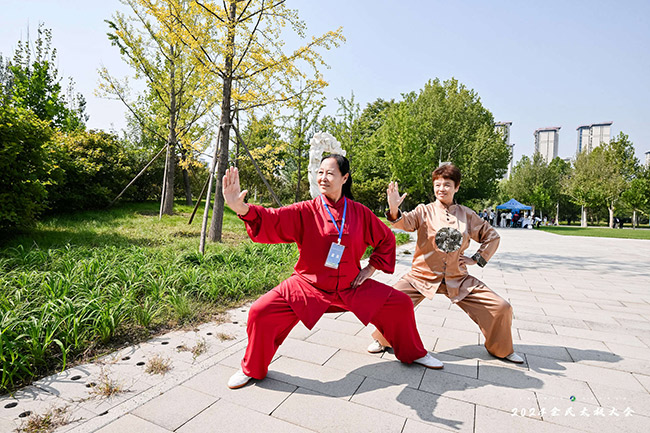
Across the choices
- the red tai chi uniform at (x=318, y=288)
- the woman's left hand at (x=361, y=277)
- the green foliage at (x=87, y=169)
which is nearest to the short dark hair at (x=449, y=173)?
the red tai chi uniform at (x=318, y=288)

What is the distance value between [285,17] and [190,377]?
23.4ft

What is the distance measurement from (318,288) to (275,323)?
40cm

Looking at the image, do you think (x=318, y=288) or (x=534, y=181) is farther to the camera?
(x=534, y=181)

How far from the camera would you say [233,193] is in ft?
7.29

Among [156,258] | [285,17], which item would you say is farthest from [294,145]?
[156,258]

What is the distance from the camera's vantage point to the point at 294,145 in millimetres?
17078

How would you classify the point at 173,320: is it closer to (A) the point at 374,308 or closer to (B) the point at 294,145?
(A) the point at 374,308

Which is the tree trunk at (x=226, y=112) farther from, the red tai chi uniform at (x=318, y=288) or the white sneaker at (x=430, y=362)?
the white sneaker at (x=430, y=362)

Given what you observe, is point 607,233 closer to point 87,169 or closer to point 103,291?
point 103,291

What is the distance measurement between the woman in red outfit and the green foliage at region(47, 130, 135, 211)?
29.0ft

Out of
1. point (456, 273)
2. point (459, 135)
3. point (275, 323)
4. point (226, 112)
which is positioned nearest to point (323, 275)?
point (275, 323)

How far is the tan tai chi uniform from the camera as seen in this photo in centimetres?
279

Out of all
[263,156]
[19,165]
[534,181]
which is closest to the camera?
[19,165]

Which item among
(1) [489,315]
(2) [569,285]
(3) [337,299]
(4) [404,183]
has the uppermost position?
(4) [404,183]
